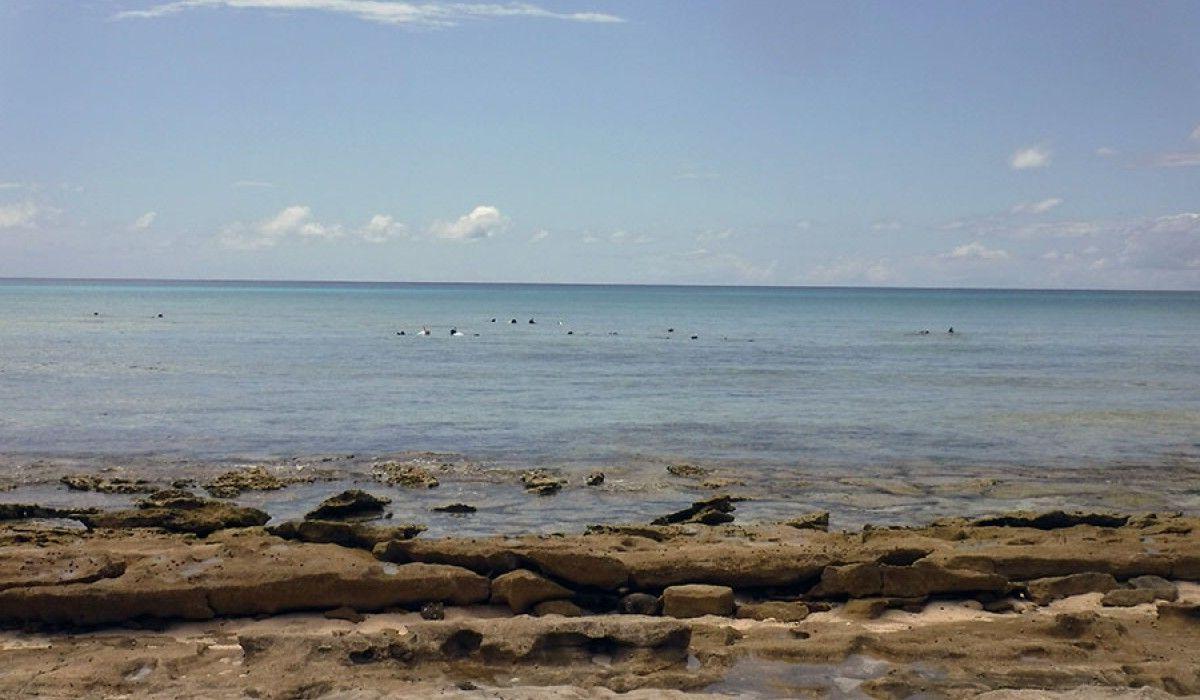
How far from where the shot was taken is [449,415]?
103ft

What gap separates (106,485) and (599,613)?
1184 cm

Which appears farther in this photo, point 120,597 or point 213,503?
point 213,503

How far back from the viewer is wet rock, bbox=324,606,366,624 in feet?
37.5

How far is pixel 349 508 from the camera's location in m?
17.5

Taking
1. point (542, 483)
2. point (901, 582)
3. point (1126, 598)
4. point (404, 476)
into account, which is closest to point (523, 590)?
point (901, 582)

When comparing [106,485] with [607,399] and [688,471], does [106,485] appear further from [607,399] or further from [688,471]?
[607,399]

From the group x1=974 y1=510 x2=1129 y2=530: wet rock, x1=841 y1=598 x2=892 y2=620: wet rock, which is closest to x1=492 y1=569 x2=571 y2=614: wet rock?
x1=841 y1=598 x2=892 y2=620: wet rock

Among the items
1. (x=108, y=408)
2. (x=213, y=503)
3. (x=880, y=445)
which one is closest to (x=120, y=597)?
(x=213, y=503)

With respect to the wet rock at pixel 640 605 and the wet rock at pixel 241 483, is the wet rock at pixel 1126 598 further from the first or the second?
the wet rock at pixel 241 483

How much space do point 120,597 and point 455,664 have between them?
12.2 feet

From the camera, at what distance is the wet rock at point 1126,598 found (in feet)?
38.9

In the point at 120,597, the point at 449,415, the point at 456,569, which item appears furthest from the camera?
the point at 449,415

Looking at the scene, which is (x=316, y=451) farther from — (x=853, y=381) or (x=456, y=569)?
(x=853, y=381)

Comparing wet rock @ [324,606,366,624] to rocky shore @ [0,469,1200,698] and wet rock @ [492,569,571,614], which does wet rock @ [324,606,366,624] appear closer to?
rocky shore @ [0,469,1200,698]
